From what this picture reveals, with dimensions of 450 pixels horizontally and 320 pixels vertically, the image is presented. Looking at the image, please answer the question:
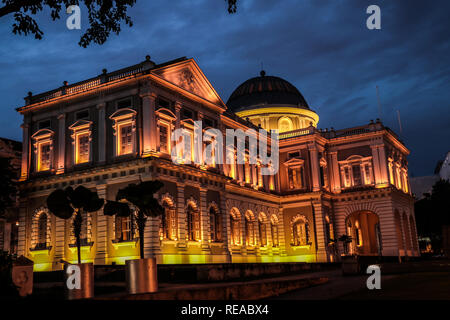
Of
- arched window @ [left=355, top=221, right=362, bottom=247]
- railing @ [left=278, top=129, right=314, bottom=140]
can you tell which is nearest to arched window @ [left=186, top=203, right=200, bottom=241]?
railing @ [left=278, top=129, right=314, bottom=140]

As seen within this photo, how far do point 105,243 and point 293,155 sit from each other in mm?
24911

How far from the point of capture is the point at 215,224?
3519 centimetres

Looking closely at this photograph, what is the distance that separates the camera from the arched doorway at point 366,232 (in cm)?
5378

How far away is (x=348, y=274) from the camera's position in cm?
2577

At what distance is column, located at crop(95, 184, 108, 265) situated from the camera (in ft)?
98.0

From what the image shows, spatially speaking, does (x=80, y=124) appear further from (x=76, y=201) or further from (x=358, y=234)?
(x=358, y=234)

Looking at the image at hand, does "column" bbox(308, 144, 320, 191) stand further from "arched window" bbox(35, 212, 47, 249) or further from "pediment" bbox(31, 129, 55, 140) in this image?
"arched window" bbox(35, 212, 47, 249)

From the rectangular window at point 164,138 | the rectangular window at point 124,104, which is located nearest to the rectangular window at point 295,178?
the rectangular window at point 164,138

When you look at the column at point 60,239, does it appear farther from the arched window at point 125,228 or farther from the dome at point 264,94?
the dome at point 264,94

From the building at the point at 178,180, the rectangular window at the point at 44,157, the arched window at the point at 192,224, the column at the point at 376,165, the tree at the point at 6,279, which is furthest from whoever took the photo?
the column at the point at 376,165

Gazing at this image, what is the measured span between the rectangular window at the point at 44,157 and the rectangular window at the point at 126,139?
256 inches

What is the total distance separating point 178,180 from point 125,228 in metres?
4.40

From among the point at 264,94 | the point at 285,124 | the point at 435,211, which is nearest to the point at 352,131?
the point at 285,124
